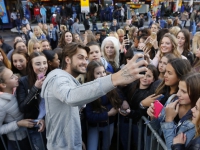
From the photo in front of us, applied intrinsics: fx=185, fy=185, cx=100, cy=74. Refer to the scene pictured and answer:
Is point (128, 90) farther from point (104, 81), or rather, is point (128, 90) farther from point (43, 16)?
point (43, 16)

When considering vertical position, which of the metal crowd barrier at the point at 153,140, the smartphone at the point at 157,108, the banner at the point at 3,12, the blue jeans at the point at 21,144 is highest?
the banner at the point at 3,12

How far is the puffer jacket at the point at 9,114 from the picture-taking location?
2052mm

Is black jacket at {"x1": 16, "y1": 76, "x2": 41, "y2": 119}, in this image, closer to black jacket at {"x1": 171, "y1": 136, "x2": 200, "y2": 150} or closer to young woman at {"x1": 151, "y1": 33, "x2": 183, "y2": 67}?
black jacket at {"x1": 171, "y1": 136, "x2": 200, "y2": 150}

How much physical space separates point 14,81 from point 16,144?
2.59 ft

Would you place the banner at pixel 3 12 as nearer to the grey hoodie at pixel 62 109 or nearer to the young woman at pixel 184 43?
the young woman at pixel 184 43

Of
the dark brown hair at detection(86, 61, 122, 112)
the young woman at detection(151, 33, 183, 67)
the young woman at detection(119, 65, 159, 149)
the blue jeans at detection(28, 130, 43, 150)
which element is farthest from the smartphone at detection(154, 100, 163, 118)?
the young woman at detection(151, 33, 183, 67)

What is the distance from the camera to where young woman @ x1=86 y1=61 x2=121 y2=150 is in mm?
2330

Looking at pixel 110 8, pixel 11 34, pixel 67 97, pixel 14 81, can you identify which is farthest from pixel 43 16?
pixel 67 97

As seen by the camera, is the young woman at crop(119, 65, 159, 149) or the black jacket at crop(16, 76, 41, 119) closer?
the black jacket at crop(16, 76, 41, 119)

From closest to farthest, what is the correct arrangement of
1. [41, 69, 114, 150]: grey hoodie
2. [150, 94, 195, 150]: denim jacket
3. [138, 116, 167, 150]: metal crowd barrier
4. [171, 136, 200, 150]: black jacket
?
[41, 69, 114, 150]: grey hoodie < [171, 136, 200, 150]: black jacket < [150, 94, 195, 150]: denim jacket < [138, 116, 167, 150]: metal crowd barrier

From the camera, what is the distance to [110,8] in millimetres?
16469

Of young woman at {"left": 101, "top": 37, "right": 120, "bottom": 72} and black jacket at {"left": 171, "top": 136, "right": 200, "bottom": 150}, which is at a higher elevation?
young woman at {"left": 101, "top": 37, "right": 120, "bottom": 72}

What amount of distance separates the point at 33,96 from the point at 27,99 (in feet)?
0.27

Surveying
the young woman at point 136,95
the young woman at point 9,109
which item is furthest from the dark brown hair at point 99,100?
the young woman at point 9,109
